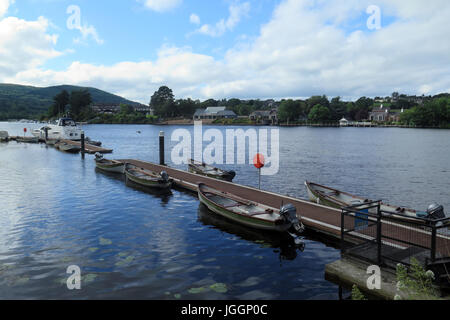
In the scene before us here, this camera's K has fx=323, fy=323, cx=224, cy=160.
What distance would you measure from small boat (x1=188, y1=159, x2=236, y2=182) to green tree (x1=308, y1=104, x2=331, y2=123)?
162587mm

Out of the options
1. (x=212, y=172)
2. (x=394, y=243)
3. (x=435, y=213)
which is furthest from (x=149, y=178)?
(x=435, y=213)

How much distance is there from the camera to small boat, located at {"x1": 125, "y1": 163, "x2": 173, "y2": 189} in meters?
24.6

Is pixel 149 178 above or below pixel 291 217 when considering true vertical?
above

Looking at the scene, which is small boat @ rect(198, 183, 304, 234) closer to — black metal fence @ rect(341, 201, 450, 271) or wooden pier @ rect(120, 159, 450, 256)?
wooden pier @ rect(120, 159, 450, 256)

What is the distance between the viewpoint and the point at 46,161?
137 feet

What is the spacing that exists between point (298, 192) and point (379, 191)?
720cm

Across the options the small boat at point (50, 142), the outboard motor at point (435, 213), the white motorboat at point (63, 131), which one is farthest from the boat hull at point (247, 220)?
the white motorboat at point (63, 131)

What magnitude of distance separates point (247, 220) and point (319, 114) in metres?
178

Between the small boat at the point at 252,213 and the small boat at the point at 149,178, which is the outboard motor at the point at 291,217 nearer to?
the small boat at the point at 252,213

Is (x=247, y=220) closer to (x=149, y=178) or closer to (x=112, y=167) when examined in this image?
(x=149, y=178)

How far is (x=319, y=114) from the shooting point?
602 ft

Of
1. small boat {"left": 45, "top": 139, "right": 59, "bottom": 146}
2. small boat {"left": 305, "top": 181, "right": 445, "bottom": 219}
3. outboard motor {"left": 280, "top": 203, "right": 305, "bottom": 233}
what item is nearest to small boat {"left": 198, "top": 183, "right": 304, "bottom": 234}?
outboard motor {"left": 280, "top": 203, "right": 305, "bottom": 233}

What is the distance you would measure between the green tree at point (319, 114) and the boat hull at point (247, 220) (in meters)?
175

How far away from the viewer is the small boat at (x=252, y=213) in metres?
14.7
